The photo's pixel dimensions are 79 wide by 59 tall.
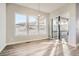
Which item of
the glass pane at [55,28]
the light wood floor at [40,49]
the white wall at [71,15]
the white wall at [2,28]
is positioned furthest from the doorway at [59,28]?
the white wall at [2,28]

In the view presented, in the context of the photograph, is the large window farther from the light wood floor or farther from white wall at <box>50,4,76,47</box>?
white wall at <box>50,4,76,47</box>

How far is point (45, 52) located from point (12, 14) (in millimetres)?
1362

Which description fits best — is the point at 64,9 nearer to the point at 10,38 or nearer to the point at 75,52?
the point at 75,52

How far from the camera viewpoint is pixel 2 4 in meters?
2.91

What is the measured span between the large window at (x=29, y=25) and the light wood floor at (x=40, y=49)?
1.03 feet

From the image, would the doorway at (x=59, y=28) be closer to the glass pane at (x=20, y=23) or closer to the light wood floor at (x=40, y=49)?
the light wood floor at (x=40, y=49)

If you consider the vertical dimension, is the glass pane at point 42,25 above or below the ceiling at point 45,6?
below

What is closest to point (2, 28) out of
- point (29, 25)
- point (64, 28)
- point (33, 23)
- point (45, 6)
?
point (29, 25)

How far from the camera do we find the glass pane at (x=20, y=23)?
3031 millimetres

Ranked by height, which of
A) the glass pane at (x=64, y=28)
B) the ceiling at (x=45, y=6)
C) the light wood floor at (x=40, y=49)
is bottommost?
the light wood floor at (x=40, y=49)

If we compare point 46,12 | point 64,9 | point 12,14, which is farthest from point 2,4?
point 64,9

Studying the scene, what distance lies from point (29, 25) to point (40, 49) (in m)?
0.72

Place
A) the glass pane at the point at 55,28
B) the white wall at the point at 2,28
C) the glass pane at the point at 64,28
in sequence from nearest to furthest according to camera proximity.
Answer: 1. the white wall at the point at 2,28
2. the glass pane at the point at 64,28
3. the glass pane at the point at 55,28

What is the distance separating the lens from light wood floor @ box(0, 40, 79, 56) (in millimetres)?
2986
